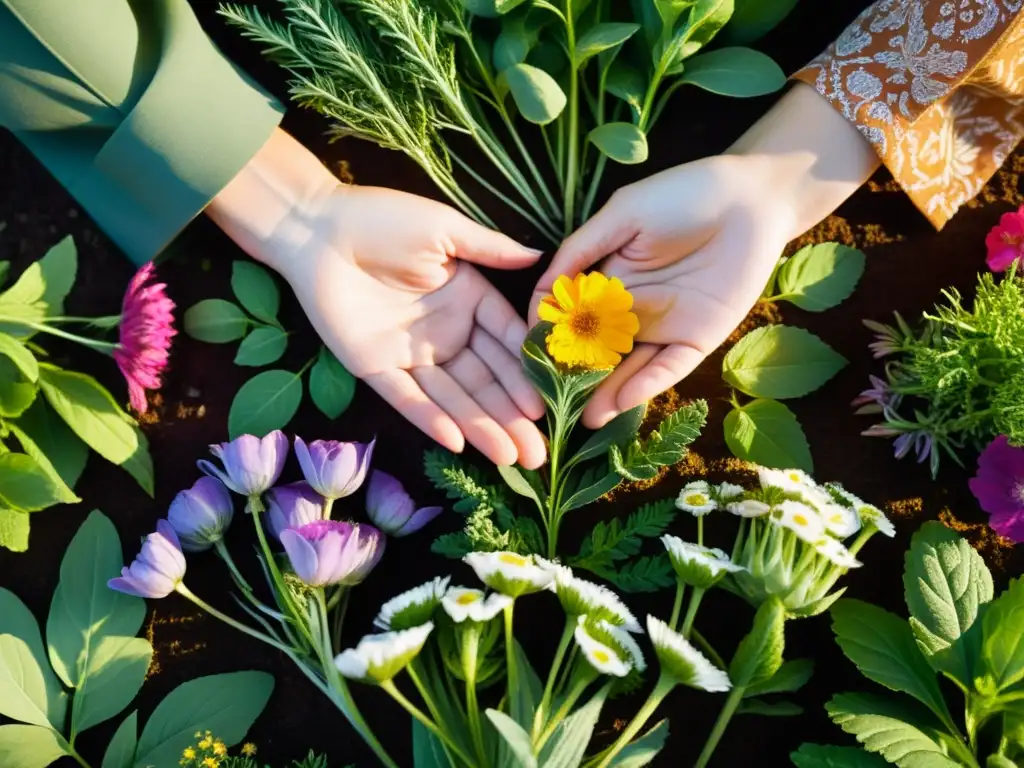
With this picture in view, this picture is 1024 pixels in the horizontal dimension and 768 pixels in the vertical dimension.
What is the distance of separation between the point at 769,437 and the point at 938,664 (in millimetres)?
256

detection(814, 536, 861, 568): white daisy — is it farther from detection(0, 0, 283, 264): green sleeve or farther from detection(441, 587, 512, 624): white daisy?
detection(0, 0, 283, 264): green sleeve

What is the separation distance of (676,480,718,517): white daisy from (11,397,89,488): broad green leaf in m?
0.64

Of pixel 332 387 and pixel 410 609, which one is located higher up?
pixel 332 387

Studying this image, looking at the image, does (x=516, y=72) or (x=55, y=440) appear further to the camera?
(x=55, y=440)

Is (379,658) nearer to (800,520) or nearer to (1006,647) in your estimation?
(800,520)

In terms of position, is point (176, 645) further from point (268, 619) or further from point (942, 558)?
point (942, 558)

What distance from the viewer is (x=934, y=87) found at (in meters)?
0.79

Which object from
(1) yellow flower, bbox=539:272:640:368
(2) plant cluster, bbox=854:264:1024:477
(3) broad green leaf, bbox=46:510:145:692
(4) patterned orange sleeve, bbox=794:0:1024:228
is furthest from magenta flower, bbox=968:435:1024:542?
(3) broad green leaf, bbox=46:510:145:692

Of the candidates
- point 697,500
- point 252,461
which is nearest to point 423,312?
point 252,461

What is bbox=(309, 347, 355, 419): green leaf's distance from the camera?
89cm

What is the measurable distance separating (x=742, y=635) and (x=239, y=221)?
0.68 metres

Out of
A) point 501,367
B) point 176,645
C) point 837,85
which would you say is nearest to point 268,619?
point 176,645

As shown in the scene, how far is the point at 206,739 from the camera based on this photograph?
0.84m

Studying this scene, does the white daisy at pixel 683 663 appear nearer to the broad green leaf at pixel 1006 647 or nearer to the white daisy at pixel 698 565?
the white daisy at pixel 698 565
